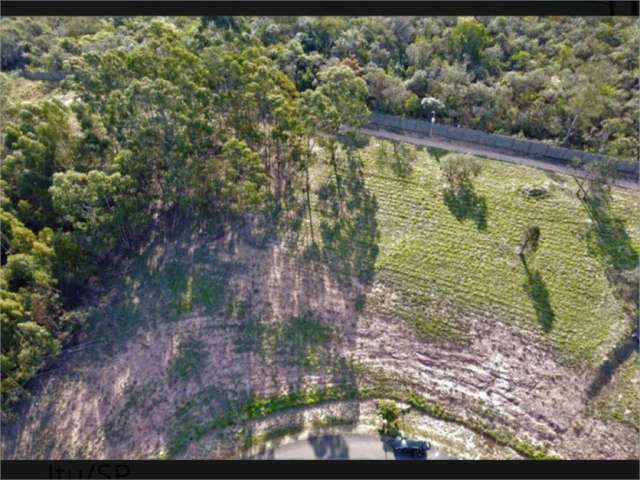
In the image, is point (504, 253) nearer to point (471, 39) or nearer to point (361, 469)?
point (361, 469)

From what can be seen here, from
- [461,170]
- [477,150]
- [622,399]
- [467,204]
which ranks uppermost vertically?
[477,150]

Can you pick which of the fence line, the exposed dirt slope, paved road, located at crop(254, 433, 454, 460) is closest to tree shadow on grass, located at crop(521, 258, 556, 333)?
the exposed dirt slope

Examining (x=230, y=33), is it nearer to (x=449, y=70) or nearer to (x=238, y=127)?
(x=238, y=127)

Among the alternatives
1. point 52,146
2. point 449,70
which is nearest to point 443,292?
point 449,70

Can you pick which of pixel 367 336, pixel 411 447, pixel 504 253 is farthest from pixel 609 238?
pixel 411 447

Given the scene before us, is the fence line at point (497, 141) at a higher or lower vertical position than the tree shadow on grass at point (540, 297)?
higher

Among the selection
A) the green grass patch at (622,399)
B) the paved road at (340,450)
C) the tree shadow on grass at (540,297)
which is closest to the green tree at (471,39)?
the tree shadow on grass at (540,297)

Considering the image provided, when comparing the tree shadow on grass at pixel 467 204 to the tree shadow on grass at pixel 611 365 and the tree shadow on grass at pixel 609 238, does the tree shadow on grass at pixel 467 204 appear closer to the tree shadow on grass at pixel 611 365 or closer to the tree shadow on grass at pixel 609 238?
the tree shadow on grass at pixel 609 238
